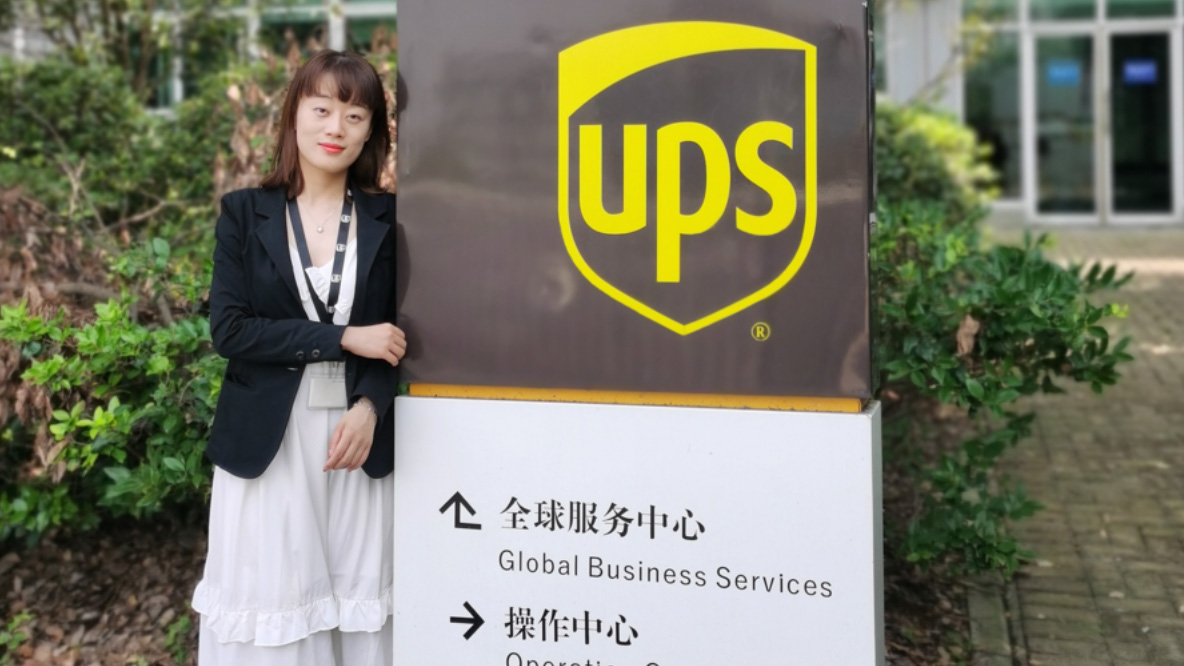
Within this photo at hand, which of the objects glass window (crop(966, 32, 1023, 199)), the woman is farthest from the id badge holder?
glass window (crop(966, 32, 1023, 199))

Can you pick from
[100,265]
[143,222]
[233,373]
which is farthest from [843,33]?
[143,222]

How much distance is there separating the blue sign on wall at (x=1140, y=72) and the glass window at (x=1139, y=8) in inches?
23.2

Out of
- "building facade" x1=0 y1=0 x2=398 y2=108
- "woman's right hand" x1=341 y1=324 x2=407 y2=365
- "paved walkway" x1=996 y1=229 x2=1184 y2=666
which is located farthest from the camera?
"building facade" x1=0 y1=0 x2=398 y2=108

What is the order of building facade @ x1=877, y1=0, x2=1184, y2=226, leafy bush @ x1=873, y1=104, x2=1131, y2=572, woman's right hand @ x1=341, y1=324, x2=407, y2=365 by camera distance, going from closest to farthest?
woman's right hand @ x1=341, y1=324, x2=407, y2=365 < leafy bush @ x1=873, y1=104, x2=1131, y2=572 < building facade @ x1=877, y1=0, x2=1184, y2=226

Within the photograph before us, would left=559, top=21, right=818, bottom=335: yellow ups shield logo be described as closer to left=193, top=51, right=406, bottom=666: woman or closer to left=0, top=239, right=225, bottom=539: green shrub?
left=193, top=51, right=406, bottom=666: woman

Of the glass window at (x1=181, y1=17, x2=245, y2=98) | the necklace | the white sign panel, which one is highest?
the glass window at (x1=181, y1=17, x2=245, y2=98)

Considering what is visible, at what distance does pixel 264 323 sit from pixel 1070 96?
1563 centimetres

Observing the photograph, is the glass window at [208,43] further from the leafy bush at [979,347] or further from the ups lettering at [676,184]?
the ups lettering at [676,184]

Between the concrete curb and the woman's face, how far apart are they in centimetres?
257

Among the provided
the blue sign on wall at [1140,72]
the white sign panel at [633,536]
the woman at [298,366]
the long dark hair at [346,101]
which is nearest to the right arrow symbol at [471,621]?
the white sign panel at [633,536]

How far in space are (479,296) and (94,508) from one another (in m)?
2.37

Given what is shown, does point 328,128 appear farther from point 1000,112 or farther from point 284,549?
point 1000,112

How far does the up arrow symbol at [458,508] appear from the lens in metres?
2.92

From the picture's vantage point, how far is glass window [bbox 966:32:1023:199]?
53.9ft
